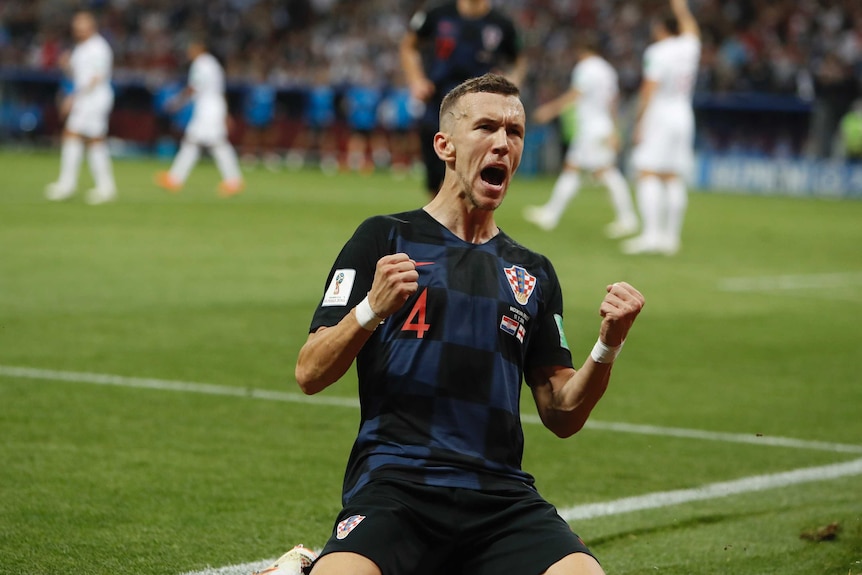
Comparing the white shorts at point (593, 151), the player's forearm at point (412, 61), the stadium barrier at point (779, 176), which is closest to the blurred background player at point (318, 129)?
the stadium barrier at point (779, 176)

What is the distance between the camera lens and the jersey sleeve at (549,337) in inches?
159

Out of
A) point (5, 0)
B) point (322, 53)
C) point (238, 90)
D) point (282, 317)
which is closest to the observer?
point (282, 317)

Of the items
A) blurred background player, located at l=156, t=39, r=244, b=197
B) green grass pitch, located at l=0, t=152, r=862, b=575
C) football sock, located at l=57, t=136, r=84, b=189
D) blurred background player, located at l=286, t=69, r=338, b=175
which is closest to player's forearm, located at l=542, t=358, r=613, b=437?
green grass pitch, located at l=0, t=152, r=862, b=575

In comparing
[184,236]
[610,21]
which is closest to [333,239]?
[184,236]

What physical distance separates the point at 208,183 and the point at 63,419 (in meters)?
20.1

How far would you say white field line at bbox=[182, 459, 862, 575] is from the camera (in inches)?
217

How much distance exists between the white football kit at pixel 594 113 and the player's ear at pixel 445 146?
16.0 m

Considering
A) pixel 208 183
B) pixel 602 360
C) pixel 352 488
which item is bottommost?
pixel 208 183

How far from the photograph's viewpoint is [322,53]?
39.0m

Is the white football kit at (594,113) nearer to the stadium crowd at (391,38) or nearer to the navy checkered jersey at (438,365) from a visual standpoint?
the stadium crowd at (391,38)

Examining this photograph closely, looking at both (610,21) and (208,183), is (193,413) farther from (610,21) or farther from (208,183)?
(610,21)

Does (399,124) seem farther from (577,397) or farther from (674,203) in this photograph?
(577,397)

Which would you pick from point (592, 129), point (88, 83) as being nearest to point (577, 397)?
point (592, 129)

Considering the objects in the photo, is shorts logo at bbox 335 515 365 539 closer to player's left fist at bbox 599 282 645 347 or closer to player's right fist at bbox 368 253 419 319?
player's right fist at bbox 368 253 419 319
